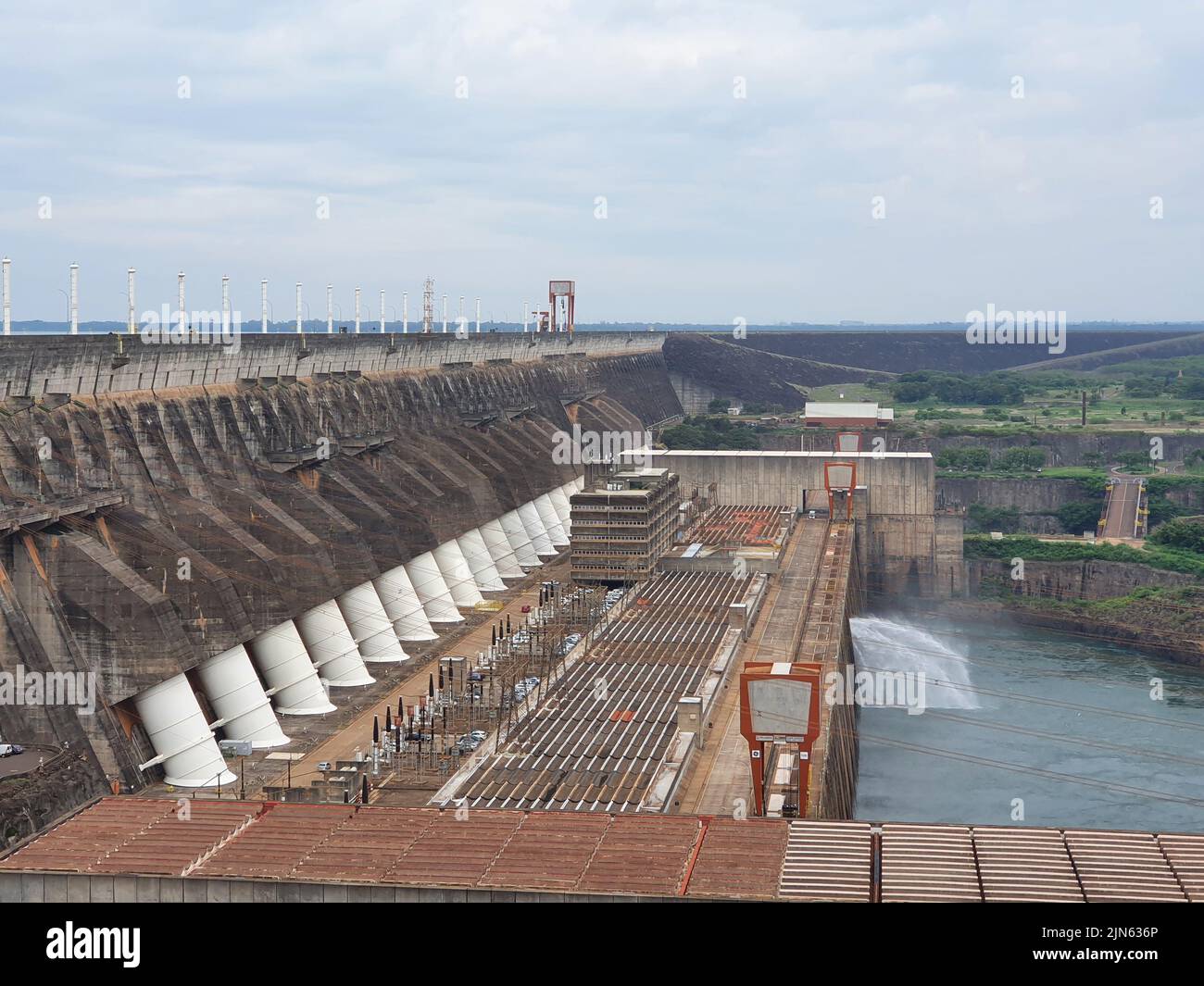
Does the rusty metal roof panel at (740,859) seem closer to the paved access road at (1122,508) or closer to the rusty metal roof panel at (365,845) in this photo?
the rusty metal roof panel at (365,845)

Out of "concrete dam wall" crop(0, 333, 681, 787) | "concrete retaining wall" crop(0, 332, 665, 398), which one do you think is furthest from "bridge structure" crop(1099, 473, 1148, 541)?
"concrete retaining wall" crop(0, 332, 665, 398)

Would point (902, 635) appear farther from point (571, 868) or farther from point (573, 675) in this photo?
point (571, 868)

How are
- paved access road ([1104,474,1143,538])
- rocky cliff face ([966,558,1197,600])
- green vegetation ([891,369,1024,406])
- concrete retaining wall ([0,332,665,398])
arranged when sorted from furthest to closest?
1. green vegetation ([891,369,1024,406])
2. paved access road ([1104,474,1143,538])
3. rocky cliff face ([966,558,1197,600])
4. concrete retaining wall ([0,332,665,398])

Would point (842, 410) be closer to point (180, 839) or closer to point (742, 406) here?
point (742, 406)

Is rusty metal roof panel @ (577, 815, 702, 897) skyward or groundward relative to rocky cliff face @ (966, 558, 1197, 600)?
skyward

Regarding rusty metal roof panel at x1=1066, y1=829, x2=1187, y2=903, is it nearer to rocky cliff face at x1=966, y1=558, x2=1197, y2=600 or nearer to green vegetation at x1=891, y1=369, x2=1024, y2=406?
rocky cliff face at x1=966, y1=558, x2=1197, y2=600

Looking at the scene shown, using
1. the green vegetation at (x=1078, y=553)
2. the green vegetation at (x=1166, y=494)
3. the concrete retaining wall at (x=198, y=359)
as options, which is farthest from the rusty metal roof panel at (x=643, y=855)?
the green vegetation at (x=1166, y=494)

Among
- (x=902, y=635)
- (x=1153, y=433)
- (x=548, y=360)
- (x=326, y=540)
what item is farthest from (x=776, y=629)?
(x=1153, y=433)
